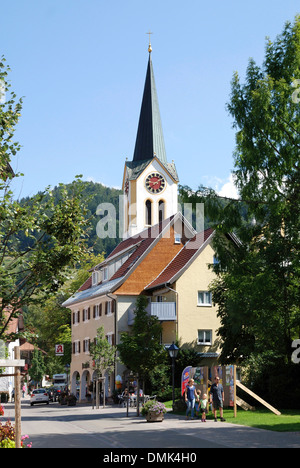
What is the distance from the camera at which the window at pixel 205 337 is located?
49812 mm

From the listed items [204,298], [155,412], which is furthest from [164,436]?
[204,298]

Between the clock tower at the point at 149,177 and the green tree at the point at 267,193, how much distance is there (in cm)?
5574

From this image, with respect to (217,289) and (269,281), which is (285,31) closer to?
(269,281)

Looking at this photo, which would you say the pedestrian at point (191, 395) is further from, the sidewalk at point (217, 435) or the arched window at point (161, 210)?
the arched window at point (161, 210)

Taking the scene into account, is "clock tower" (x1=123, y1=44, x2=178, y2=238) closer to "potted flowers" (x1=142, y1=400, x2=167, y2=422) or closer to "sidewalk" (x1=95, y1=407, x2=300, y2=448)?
"potted flowers" (x1=142, y1=400, x2=167, y2=422)

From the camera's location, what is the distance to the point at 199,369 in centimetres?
3378

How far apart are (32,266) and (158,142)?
75659 millimetres

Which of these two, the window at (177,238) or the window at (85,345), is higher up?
the window at (177,238)

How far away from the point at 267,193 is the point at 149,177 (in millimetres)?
61532

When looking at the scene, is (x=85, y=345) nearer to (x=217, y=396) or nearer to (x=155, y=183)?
(x=155, y=183)

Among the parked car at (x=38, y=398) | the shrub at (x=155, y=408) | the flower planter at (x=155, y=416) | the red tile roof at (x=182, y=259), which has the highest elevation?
the red tile roof at (x=182, y=259)

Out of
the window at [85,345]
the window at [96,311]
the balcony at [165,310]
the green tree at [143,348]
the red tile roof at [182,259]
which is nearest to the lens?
the green tree at [143,348]

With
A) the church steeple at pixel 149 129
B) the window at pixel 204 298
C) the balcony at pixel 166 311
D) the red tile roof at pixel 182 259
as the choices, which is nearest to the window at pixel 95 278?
the red tile roof at pixel 182 259
